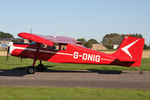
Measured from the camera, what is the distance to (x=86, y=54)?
1385 cm

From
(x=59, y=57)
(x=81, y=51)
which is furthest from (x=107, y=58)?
(x=59, y=57)

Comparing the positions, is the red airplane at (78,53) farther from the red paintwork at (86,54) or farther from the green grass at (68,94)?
the green grass at (68,94)

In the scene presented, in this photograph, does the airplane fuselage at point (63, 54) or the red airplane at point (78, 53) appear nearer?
the red airplane at point (78, 53)

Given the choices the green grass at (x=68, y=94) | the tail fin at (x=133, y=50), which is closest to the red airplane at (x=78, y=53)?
the tail fin at (x=133, y=50)

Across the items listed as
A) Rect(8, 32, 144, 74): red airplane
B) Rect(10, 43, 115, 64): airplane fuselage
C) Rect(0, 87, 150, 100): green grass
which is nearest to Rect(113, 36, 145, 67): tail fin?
Rect(8, 32, 144, 74): red airplane

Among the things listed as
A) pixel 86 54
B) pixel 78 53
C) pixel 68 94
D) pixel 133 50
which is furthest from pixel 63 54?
pixel 68 94

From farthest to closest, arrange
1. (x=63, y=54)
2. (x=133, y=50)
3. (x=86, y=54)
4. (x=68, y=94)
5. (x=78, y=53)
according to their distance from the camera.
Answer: (x=63, y=54) < (x=78, y=53) < (x=86, y=54) < (x=133, y=50) < (x=68, y=94)

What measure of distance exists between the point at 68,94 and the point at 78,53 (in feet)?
20.9

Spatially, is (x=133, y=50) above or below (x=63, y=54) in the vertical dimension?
above

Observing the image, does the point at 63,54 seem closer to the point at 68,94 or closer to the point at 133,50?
the point at 133,50

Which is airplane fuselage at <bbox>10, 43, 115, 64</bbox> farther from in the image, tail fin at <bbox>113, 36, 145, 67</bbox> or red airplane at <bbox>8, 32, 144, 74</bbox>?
tail fin at <bbox>113, 36, 145, 67</bbox>

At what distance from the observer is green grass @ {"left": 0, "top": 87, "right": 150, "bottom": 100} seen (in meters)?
7.20

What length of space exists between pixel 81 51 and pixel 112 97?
6829 millimetres

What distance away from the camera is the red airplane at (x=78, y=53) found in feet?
43.6
